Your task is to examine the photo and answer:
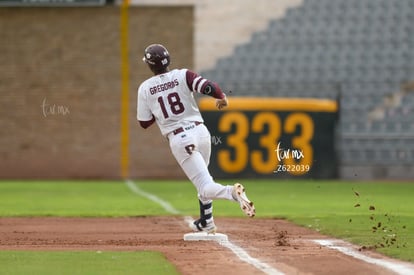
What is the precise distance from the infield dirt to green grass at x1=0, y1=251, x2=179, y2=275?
196mm

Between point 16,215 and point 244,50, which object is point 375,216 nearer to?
point 16,215

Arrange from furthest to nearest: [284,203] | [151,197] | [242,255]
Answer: [151,197]
[284,203]
[242,255]

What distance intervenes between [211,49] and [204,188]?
1760 cm

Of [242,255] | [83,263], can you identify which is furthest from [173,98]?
[83,263]

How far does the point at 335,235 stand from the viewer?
11367mm

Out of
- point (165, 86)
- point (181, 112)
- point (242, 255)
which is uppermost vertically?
point (165, 86)

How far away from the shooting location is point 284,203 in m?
17.8

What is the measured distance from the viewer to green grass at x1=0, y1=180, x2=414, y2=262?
11945 millimetres

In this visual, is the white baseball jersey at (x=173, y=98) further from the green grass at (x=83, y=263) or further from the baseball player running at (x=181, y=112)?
the green grass at (x=83, y=263)

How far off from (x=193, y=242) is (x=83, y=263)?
236cm

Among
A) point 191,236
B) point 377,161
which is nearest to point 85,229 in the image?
point 191,236

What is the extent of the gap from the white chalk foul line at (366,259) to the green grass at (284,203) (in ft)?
0.82

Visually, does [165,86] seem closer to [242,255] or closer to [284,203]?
[242,255]

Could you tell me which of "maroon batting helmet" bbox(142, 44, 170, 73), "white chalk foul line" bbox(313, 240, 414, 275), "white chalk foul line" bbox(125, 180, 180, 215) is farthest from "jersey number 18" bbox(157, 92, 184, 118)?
"white chalk foul line" bbox(125, 180, 180, 215)
